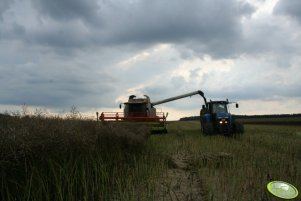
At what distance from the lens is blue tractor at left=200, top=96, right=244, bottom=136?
2059cm

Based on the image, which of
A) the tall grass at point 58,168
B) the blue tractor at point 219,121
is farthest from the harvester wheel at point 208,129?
the tall grass at point 58,168

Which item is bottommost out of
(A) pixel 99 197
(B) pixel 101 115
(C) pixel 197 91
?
(A) pixel 99 197

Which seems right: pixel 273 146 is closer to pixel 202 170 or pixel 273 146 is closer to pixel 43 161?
pixel 202 170

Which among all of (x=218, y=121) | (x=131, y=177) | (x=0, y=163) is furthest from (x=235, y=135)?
(x=0, y=163)

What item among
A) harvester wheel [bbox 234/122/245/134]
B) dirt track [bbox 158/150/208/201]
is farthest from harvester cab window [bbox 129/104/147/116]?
dirt track [bbox 158/150/208/201]

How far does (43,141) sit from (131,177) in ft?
7.17

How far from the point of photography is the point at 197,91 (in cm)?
2822

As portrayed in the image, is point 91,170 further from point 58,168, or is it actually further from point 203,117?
point 203,117

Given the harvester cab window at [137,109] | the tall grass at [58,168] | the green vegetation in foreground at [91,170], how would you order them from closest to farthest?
the tall grass at [58,168] < the green vegetation in foreground at [91,170] < the harvester cab window at [137,109]

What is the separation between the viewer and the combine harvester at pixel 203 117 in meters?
20.7

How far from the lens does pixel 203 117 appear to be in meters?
21.7

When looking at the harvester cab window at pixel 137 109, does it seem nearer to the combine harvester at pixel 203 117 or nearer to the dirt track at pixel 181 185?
the combine harvester at pixel 203 117

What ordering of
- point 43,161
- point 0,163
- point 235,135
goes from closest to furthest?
point 0,163, point 43,161, point 235,135

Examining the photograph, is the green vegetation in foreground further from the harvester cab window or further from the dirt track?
the harvester cab window
